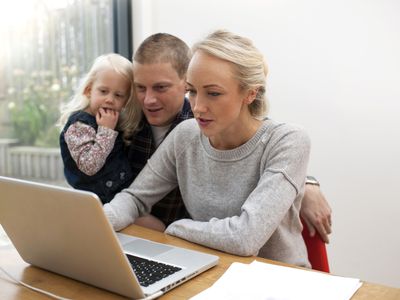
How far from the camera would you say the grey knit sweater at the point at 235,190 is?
1.22m

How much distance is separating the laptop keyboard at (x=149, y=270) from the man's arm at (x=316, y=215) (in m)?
0.53

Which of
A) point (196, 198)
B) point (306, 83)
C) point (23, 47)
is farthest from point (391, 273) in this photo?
point (23, 47)

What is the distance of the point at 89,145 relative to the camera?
1679 millimetres

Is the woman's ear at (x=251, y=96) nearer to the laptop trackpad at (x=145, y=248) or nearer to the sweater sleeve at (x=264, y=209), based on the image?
the sweater sleeve at (x=264, y=209)

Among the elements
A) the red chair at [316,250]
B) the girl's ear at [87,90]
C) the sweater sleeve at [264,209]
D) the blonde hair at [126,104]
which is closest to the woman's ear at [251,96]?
the sweater sleeve at [264,209]

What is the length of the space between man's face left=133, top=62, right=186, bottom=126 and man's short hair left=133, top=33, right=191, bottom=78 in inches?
0.7

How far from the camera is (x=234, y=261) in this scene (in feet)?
3.76

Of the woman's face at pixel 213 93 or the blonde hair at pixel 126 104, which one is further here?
the blonde hair at pixel 126 104

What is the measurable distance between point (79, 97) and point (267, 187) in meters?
0.88

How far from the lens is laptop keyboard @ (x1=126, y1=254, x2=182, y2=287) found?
1.01 meters

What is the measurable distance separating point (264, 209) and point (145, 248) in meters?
0.30

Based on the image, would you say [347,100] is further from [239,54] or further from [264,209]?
[264,209]

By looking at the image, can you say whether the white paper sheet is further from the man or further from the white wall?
the white wall

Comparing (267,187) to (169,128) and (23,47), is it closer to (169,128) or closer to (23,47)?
(169,128)
